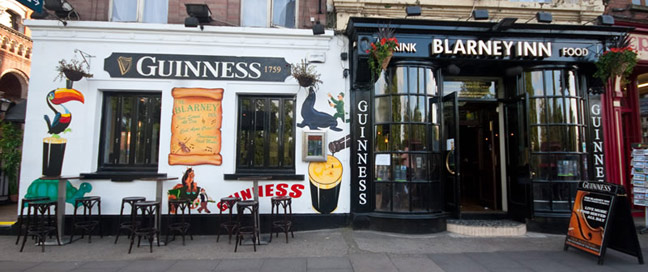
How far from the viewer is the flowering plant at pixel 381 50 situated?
19.4ft

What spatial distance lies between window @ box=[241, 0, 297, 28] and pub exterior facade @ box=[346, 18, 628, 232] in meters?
1.58

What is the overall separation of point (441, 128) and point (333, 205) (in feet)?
9.34

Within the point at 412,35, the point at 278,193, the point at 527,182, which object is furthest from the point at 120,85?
the point at 527,182

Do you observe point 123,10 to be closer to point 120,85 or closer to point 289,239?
point 120,85

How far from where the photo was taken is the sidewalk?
181 inches

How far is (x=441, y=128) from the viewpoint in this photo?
679 centimetres

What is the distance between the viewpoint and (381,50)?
592 cm

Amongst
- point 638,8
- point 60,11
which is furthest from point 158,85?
point 638,8

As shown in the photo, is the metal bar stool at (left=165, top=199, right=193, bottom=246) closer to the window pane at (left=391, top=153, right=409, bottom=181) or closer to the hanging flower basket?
the hanging flower basket

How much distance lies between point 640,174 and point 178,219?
9628 millimetres

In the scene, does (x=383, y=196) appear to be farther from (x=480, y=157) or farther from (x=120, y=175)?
(x=120, y=175)

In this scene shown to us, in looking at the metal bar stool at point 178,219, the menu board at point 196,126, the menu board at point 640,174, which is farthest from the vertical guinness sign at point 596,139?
the metal bar stool at point 178,219

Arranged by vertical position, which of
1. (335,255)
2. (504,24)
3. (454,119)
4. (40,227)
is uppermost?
(504,24)

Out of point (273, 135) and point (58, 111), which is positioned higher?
point (58, 111)
